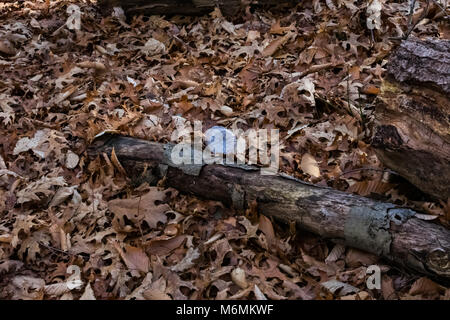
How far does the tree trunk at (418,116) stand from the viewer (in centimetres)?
272

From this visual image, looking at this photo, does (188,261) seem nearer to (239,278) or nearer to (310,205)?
(239,278)

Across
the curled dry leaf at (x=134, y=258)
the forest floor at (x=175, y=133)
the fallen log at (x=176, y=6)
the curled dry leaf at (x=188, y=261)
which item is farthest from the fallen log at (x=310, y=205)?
the fallen log at (x=176, y=6)

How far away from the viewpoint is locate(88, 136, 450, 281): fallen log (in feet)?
8.54

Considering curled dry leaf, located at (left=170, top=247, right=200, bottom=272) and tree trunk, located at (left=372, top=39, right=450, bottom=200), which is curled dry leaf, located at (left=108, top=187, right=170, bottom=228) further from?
tree trunk, located at (left=372, top=39, right=450, bottom=200)

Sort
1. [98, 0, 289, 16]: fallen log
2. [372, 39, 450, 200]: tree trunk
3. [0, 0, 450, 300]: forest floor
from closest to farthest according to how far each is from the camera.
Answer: [372, 39, 450, 200]: tree trunk
[0, 0, 450, 300]: forest floor
[98, 0, 289, 16]: fallen log

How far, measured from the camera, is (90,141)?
13.0ft

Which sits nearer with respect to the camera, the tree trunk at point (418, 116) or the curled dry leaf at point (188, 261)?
the tree trunk at point (418, 116)

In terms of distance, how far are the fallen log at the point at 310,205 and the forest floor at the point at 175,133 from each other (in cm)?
12

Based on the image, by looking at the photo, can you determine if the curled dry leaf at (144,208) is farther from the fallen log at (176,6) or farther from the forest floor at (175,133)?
the fallen log at (176,6)

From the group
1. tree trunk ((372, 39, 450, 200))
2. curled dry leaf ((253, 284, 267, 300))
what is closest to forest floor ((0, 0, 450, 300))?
curled dry leaf ((253, 284, 267, 300))

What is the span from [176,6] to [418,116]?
13.9ft

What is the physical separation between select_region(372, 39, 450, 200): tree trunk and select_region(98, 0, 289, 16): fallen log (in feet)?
10.6
